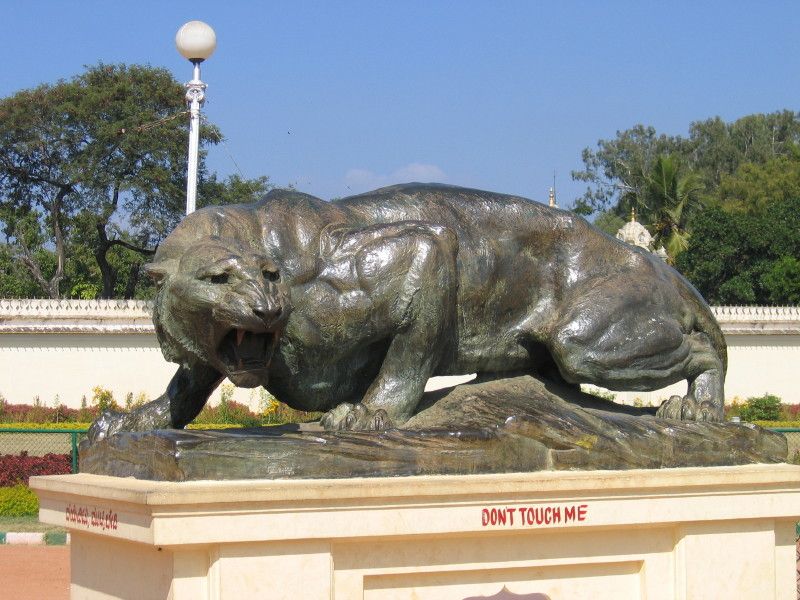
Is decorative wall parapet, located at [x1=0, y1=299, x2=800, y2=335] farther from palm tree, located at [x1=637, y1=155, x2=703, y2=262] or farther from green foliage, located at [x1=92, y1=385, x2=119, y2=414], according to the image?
palm tree, located at [x1=637, y1=155, x2=703, y2=262]

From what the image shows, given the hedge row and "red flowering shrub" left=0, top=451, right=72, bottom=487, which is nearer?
"red flowering shrub" left=0, top=451, right=72, bottom=487

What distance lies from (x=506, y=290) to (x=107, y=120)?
29158 millimetres

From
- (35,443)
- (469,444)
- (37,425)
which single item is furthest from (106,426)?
(37,425)

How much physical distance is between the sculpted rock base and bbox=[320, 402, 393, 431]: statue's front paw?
0.31ft

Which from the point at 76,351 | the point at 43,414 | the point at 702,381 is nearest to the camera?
the point at 702,381

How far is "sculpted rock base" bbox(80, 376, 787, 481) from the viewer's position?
4758 mm

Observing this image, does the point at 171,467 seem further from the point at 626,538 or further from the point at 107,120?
the point at 107,120

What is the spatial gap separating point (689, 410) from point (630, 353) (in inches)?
15.7

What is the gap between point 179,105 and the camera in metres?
34.0

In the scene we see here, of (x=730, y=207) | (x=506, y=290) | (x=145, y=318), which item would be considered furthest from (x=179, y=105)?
(x=506, y=290)

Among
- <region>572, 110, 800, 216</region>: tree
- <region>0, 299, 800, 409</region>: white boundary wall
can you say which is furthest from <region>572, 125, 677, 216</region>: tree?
<region>0, 299, 800, 409</region>: white boundary wall

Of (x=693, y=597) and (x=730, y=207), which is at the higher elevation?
(x=730, y=207)

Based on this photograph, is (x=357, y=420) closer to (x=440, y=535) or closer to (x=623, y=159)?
(x=440, y=535)

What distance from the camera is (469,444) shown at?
512 cm
